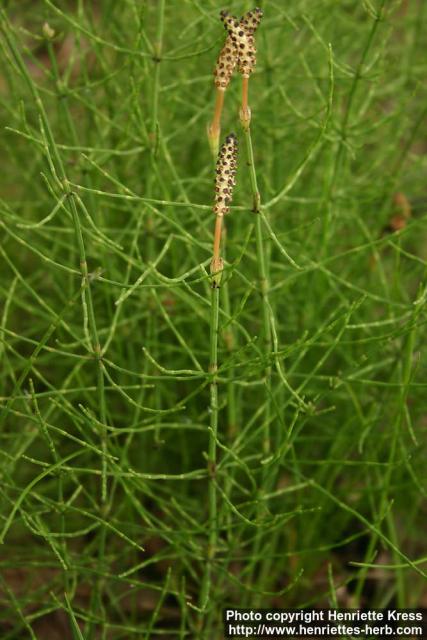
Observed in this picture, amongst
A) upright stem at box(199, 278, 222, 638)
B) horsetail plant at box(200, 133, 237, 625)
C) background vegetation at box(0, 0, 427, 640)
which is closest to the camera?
horsetail plant at box(200, 133, 237, 625)

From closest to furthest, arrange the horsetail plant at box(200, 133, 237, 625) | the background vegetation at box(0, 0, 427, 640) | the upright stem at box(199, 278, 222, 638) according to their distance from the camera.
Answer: the horsetail plant at box(200, 133, 237, 625) → the upright stem at box(199, 278, 222, 638) → the background vegetation at box(0, 0, 427, 640)

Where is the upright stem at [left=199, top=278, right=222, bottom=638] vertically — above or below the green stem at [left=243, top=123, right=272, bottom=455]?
below

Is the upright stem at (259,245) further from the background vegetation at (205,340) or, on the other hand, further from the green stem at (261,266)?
the background vegetation at (205,340)

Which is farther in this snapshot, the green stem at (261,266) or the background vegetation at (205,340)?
the background vegetation at (205,340)

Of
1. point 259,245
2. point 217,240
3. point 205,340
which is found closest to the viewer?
point 217,240

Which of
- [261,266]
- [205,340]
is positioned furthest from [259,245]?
[205,340]

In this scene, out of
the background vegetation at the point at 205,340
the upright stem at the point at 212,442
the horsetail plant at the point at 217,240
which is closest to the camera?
the horsetail plant at the point at 217,240

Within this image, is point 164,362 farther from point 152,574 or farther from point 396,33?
point 396,33

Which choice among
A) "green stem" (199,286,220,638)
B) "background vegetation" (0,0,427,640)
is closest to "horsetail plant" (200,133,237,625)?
"green stem" (199,286,220,638)

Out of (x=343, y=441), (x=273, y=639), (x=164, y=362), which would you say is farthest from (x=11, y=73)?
(x=273, y=639)

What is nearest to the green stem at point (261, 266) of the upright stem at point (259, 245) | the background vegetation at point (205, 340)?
the upright stem at point (259, 245)

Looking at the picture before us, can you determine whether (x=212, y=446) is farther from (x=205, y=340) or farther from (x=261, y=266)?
(x=205, y=340)

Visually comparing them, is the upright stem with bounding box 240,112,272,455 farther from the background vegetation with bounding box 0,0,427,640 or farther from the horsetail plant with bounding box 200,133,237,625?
the background vegetation with bounding box 0,0,427,640
